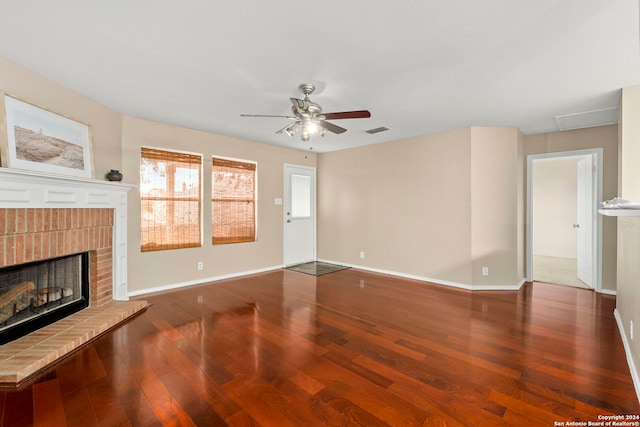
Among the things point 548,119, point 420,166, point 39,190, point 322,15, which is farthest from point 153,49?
point 548,119

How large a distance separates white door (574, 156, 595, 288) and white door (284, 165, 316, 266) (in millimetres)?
4613

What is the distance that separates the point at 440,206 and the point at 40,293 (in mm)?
5097

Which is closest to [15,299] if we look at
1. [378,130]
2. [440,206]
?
[378,130]

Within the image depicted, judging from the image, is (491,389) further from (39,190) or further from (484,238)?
(39,190)

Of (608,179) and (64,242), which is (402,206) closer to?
(608,179)

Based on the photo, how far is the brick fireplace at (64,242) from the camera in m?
2.29

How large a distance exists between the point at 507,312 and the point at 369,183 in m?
3.02

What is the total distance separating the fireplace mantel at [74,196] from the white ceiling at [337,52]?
973 millimetres

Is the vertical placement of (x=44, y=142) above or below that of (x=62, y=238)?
above

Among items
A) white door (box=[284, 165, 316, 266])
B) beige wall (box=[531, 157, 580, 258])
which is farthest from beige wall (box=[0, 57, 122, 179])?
beige wall (box=[531, 157, 580, 258])

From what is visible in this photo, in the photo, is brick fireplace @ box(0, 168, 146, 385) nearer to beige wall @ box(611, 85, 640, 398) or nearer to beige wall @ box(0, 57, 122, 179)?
beige wall @ box(0, 57, 122, 179)

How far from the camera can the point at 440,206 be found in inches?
180

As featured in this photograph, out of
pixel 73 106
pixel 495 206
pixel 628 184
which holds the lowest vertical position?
pixel 495 206

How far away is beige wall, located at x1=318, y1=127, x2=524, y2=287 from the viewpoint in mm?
4238
